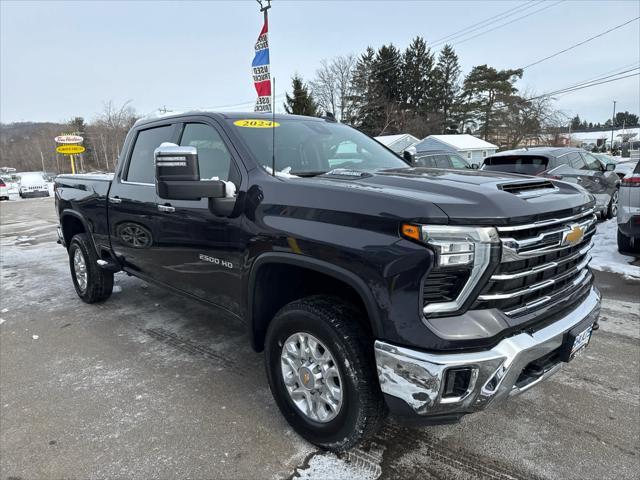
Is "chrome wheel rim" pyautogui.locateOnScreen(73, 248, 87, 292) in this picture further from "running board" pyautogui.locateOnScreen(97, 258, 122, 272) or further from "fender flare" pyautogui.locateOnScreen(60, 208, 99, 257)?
"running board" pyautogui.locateOnScreen(97, 258, 122, 272)

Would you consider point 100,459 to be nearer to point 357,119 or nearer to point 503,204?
point 503,204

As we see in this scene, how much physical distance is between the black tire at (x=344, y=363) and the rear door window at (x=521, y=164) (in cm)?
724

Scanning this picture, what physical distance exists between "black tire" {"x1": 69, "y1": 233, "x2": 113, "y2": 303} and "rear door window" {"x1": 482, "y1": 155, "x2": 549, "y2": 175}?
23.2 feet

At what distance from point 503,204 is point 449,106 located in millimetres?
62389

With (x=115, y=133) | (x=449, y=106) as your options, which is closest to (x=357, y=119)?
(x=449, y=106)

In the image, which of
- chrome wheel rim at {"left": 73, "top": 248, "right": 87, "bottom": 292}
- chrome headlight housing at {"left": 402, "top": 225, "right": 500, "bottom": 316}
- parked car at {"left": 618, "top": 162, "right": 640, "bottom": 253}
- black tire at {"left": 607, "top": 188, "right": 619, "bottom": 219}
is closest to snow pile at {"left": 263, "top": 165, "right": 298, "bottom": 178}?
chrome headlight housing at {"left": 402, "top": 225, "right": 500, "bottom": 316}

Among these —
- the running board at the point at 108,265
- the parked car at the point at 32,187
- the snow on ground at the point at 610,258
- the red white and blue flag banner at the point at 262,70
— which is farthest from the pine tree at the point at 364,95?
the running board at the point at 108,265

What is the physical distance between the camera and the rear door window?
8391mm

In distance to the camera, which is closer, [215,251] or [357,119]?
[215,251]

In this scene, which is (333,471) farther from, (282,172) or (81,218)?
(81,218)

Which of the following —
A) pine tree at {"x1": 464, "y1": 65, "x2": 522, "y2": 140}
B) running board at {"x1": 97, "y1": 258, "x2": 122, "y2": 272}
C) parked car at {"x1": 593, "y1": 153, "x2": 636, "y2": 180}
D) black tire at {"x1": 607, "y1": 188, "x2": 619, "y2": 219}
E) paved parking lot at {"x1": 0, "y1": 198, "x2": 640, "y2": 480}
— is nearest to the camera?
paved parking lot at {"x1": 0, "y1": 198, "x2": 640, "y2": 480}

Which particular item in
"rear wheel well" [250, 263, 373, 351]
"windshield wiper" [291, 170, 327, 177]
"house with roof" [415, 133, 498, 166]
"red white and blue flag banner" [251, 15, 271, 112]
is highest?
"red white and blue flag banner" [251, 15, 271, 112]

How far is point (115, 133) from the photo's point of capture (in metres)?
40.2

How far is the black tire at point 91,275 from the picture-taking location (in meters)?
4.76
